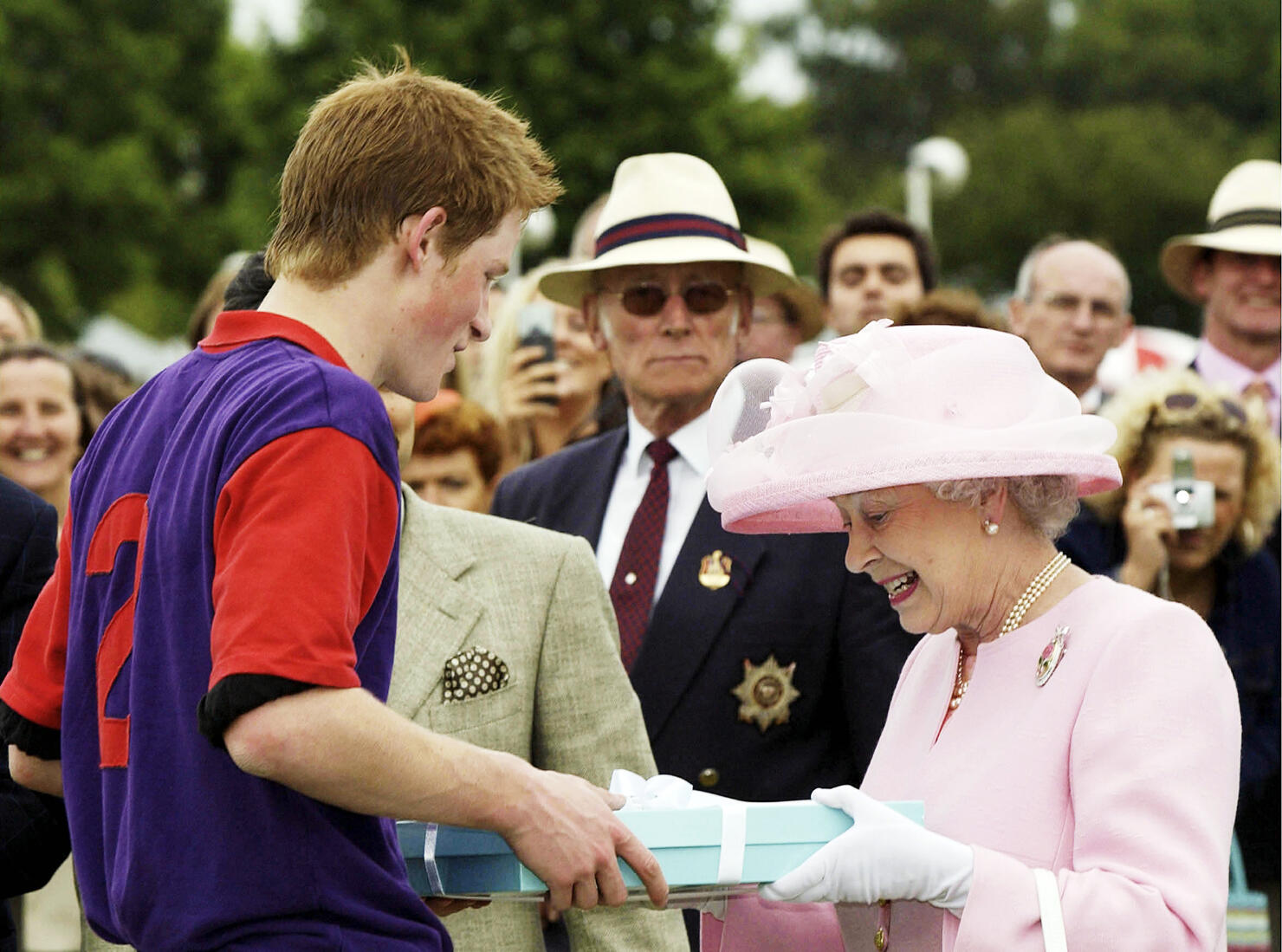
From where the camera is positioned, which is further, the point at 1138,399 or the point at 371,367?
the point at 1138,399

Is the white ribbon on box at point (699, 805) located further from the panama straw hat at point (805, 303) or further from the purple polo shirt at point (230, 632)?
the panama straw hat at point (805, 303)

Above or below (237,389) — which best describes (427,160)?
above

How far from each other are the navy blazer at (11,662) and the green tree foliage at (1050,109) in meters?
39.2

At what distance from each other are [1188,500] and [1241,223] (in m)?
2.35

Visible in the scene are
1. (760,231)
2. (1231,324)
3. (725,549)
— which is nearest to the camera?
(725,549)

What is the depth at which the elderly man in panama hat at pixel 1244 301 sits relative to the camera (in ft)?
22.9

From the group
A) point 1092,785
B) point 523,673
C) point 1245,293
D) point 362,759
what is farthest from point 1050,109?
point 362,759

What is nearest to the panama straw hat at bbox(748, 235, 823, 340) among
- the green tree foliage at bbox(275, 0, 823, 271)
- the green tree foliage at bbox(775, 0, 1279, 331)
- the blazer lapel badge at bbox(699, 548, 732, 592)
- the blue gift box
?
the blazer lapel badge at bbox(699, 548, 732, 592)

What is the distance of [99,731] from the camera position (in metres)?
2.50

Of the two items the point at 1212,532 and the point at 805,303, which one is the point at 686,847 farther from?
the point at 805,303

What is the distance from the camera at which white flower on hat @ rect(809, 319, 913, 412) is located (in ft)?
9.61

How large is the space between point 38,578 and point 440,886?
4.36ft

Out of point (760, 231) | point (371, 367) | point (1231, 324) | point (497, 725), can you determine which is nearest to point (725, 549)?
point (497, 725)

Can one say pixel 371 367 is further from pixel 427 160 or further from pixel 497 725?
pixel 497 725
